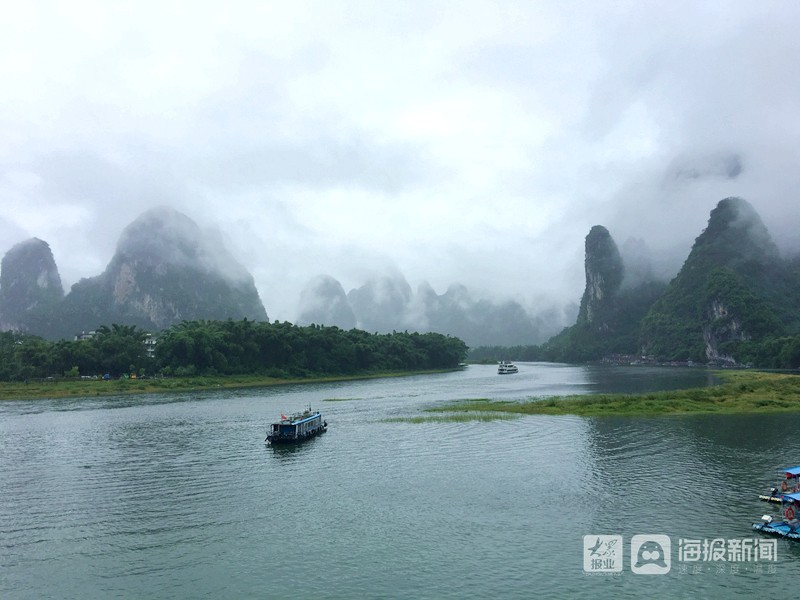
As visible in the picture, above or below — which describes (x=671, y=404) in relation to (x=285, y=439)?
above

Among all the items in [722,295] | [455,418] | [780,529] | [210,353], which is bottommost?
[780,529]

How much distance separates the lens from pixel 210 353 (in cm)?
10475

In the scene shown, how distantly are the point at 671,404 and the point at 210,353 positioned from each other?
79705mm

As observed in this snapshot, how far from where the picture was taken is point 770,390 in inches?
2345

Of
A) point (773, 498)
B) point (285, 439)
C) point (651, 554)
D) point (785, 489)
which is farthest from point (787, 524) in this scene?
point (285, 439)

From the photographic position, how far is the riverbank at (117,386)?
80.9 metres

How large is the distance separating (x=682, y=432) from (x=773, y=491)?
18.6m

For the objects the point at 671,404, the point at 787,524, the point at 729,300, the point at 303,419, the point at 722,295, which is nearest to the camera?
the point at 787,524

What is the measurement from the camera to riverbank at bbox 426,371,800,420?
52.2 metres

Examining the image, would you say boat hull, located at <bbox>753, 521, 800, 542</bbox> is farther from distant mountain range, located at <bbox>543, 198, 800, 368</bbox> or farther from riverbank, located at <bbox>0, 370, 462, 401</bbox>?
distant mountain range, located at <bbox>543, 198, 800, 368</bbox>

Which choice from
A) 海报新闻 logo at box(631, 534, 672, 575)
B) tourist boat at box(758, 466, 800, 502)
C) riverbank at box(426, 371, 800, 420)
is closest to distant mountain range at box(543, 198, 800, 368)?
riverbank at box(426, 371, 800, 420)

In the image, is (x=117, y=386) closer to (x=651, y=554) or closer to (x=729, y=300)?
(x=651, y=554)

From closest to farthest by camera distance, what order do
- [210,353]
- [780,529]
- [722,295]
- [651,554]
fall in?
1. [651,554]
2. [780,529]
3. [210,353]
4. [722,295]

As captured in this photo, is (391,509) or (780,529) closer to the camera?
(780,529)
